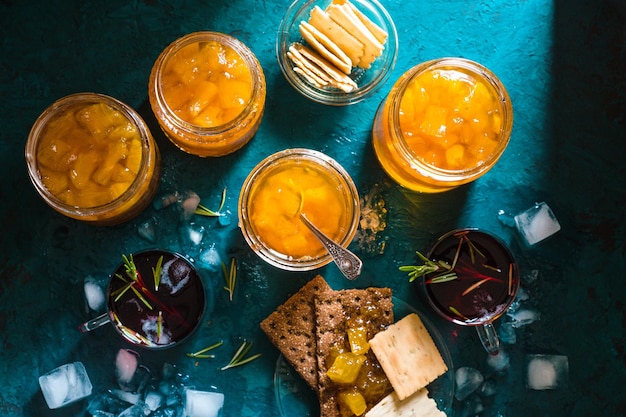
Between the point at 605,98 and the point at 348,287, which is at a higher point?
the point at 605,98

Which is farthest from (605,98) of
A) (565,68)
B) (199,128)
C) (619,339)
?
(199,128)

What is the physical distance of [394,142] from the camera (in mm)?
1972

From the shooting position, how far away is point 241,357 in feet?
7.13

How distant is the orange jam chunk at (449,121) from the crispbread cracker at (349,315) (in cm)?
49

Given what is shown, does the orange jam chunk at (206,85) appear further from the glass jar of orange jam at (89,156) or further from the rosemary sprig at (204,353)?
the rosemary sprig at (204,353)

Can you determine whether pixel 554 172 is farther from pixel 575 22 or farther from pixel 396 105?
pixel 396 105

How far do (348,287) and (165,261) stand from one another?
0.60 meters

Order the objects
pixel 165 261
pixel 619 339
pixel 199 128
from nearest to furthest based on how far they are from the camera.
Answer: pixel 199 128 → pixel 165 261 → pixel 619 339

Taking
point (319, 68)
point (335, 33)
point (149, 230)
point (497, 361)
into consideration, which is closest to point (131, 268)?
point (149, 230)

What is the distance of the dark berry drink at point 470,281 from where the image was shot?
2.13 metres

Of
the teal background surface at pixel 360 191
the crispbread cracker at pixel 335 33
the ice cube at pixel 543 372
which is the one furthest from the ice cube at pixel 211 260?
the ice cube at pixel 543 372

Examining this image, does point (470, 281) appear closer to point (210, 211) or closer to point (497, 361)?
point (497, 361)

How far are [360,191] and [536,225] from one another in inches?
23.3

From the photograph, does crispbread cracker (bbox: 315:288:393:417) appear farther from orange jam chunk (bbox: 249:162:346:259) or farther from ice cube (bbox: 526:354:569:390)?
ice cube (bbox: 526:354:569:390)
